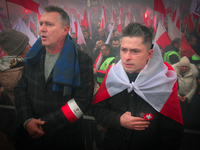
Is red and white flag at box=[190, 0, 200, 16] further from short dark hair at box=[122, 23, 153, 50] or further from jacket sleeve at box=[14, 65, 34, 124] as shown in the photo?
jacket sleeve at box=[14, 65, 34, 124]

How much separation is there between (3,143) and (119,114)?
3.81 feet

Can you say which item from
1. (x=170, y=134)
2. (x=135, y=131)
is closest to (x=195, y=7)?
(x=170, y=134)

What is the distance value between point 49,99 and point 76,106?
1.07 feet

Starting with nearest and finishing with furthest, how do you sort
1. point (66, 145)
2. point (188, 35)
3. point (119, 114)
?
1. point (119, 114)
2. point (66, 145)
3. point (188, 35)

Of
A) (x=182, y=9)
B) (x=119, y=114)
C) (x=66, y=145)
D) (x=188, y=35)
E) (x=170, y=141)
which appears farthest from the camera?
(x=188, y=35)

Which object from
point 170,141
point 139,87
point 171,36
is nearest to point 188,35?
point 171,36

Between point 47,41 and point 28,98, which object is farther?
point 28,98

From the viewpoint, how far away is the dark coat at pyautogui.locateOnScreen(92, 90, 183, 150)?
1.08 meters

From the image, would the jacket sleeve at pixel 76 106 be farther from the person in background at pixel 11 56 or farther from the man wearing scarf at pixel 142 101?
the person in background at pixel 11 56

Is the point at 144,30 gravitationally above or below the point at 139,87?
above

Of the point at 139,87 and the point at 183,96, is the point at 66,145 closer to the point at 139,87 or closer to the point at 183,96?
the point at 139,87

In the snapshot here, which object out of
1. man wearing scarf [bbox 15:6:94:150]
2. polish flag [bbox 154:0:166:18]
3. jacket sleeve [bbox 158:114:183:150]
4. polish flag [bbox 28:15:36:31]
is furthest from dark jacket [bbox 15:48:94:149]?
polish flag [bbox 154:0:166:18]

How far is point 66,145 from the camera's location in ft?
4.58

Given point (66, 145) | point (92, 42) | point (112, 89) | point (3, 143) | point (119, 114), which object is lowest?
point (66, 145)
